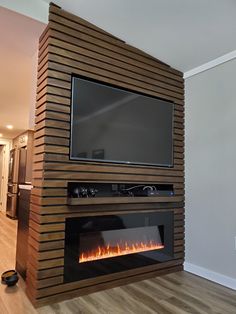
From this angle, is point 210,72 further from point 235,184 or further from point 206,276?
point 206,276

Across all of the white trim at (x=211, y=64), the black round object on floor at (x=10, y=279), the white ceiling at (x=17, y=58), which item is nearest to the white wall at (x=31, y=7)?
the white ceiling at (x=17, y=58)

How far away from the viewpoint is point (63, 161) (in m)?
2.18

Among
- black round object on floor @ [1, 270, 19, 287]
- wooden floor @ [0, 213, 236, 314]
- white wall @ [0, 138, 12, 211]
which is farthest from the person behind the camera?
white wall @ [0, 138, 12, 211]

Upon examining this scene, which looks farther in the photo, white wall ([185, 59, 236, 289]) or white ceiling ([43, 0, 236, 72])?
white wall ([185, 59, 236, 289])

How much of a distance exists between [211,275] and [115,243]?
3.49ft

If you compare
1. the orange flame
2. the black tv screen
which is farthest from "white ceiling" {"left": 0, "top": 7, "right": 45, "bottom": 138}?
the orange flame

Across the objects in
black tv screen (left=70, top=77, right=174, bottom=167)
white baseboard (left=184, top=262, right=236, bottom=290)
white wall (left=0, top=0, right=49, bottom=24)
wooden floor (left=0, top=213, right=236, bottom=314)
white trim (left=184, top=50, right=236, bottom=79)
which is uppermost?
white wall (left=0, top=0, right=49, bottom=24)

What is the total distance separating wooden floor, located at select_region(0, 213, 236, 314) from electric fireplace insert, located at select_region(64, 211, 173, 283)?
0.20m

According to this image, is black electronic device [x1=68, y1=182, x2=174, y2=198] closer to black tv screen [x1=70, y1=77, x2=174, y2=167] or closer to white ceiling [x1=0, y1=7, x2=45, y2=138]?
black tv screen [x1=70, y1=77, x2=174, y2=167]

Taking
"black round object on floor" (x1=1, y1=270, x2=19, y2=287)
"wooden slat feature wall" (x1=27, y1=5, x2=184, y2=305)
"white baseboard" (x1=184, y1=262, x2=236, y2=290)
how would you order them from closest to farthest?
"wooden slat feature wall" (x1=27, y1=5, x2=184, y2=305)
"black round object on floor" (x1=1, y1=270, x2=19, y2=287)
"white baseboard" (x1=184, y1=262, x2=236, y2=290)

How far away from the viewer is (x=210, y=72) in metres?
2.84

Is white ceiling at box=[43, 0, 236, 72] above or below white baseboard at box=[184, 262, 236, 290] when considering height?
above

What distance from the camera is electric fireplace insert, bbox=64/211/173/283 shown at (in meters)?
2.21

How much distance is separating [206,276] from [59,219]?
1687 mm
